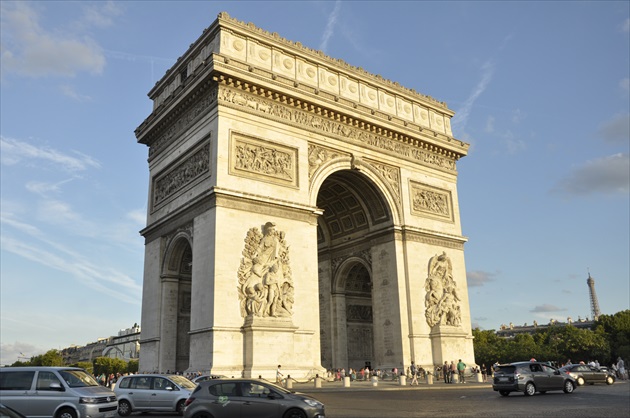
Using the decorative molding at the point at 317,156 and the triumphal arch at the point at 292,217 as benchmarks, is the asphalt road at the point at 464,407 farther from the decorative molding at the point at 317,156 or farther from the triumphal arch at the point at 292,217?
the decorative molding at the point at 317,156

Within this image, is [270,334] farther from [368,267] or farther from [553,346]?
[553,346]

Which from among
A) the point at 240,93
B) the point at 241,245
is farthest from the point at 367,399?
the point at 240,93

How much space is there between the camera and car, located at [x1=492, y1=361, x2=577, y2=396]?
19.8 m

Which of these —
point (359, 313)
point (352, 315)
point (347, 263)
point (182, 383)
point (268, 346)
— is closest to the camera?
point (182, 383)

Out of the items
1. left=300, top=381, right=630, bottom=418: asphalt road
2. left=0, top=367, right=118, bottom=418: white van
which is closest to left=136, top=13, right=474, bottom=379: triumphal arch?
left=300, top=381, right=630, bottom=418: asphalt road

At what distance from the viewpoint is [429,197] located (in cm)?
3466

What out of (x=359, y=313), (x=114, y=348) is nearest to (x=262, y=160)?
(x=359, y=313)

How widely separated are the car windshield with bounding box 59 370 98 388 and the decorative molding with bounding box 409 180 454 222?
23040mm

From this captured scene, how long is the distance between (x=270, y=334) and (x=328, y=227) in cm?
1341

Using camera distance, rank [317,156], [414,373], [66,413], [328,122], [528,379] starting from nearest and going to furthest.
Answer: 1. [66,413]
2. [528,379]
3. [414,373]
4. [317,156]
5. [328,122]

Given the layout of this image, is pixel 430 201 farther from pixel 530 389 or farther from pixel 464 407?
pixel 464 407

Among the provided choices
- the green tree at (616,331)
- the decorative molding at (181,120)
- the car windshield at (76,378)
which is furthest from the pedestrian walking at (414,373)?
the green tree at (616,331)

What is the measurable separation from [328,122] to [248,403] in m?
21.0

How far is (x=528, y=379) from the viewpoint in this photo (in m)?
20.1
